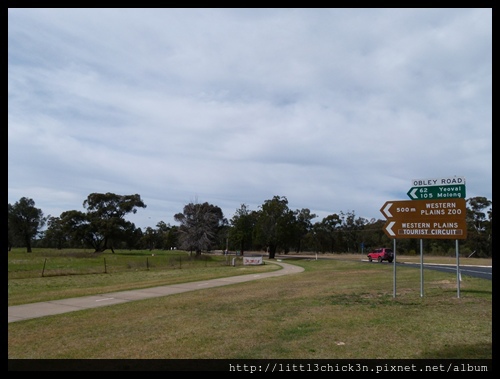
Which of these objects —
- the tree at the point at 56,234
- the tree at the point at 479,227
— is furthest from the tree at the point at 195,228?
the tree at the point at 479,227

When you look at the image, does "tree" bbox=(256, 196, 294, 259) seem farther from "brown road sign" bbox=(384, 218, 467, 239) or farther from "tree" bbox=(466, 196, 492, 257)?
"brown road sign" bbox=(384, 218, 467, 239)

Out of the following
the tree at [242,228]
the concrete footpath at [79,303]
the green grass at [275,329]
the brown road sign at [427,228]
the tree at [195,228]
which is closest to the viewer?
the green grass at [275,329]

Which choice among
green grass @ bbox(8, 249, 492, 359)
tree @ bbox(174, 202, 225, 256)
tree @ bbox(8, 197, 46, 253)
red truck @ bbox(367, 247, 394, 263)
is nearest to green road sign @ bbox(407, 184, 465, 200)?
green grass @ bbox(8, 249, 492, 359)

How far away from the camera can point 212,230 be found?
6425cm

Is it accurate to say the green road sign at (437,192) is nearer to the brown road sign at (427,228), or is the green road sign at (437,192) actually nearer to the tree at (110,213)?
the brown road sign at (427,228)

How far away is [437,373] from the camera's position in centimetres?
505

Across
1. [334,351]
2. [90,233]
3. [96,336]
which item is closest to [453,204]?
[334,351]

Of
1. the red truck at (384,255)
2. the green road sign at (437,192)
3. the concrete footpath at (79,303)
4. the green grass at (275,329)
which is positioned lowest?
the red truck at (384,255)

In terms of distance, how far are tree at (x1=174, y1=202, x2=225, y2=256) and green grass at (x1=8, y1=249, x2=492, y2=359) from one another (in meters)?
48.9

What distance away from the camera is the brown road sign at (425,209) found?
11.8 m

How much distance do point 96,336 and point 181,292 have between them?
7.42 metres

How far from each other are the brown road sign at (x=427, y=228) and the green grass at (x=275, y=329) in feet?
5.62

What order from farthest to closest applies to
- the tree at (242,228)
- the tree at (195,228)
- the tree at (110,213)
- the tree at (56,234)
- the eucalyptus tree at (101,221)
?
the tree at (242,228) → the tree at (195,228) → the tree at (110,213) → the eucalyptus tree at (101,221) → the tree at (56,234)

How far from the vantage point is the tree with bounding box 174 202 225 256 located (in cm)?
6050
